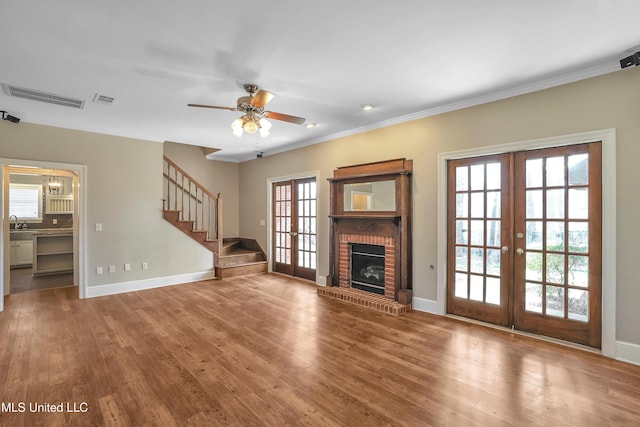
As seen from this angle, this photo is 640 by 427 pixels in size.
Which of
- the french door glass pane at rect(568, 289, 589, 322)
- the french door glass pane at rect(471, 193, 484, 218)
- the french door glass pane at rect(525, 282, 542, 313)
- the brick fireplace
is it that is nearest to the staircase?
the brick fireplace

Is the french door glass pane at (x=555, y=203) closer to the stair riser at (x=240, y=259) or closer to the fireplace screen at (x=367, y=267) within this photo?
the fireplace screen at (x=367, y=267)

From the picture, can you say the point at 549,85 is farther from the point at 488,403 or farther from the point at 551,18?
the point at 488,403

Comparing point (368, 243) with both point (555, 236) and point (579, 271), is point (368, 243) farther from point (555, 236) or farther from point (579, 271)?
point (579, 271)

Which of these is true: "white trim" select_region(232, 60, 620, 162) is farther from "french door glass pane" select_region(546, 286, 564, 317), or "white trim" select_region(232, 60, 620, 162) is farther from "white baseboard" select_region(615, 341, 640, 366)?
"white baseboard" select_region(615, 341, 640, 366)

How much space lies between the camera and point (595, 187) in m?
3.01

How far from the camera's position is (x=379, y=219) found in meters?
4.65

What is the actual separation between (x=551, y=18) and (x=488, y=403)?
2846mm

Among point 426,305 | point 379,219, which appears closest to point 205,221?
point 379,219

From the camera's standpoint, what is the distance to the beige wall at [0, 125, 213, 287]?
4.74 meters

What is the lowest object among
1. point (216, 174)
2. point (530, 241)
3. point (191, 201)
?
point (530, 241)

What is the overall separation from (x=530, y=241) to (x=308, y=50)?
314cm

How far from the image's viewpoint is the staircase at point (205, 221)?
6.25 metres

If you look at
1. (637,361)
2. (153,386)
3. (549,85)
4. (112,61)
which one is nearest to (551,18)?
(549,85)

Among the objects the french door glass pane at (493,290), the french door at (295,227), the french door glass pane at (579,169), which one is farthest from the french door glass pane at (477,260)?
the french door at (295,227)
